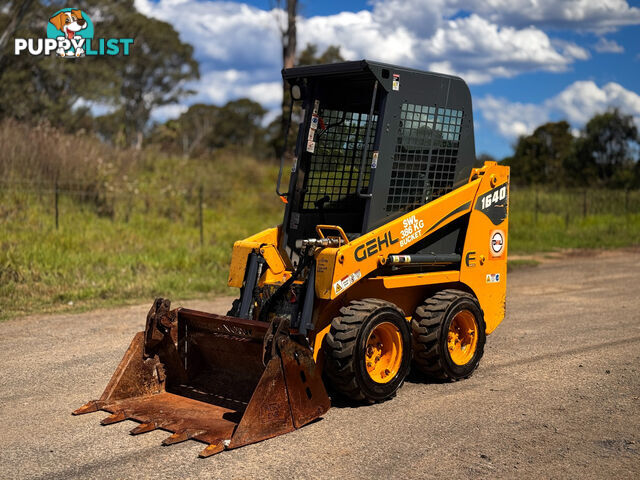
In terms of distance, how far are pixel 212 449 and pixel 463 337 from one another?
9.82ft

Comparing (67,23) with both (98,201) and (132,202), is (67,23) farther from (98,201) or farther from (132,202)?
(98,201)

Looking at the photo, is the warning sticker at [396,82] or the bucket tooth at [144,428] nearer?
the bucket tooth at [144,428]

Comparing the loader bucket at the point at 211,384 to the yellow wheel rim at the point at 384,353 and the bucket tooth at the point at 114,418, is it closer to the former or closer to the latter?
the bucket tooth at the point at 114,418

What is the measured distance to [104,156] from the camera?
19.2 m

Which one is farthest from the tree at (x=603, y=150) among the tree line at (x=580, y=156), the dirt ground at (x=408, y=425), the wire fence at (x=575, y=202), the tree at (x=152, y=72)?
the dirt ground at (x=408, y=425)

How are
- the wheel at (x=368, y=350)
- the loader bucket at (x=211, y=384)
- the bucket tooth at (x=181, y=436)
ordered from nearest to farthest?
the bucket tooth at (x=181, y=436)
the loader bucket at (x=211, y=384)
the wheel at (x=368, y=350)

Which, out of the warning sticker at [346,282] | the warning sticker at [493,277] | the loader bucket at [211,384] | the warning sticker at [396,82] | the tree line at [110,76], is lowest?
the loader bucket at [211,384]

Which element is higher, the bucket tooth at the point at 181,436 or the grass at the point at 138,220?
the grass at the point at 138,220

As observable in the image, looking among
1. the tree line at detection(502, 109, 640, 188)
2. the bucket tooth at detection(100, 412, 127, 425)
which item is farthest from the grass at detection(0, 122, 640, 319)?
the tree line at detection(502, 109, 640, 188)

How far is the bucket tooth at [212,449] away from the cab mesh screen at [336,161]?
2.91m

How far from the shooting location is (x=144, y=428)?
5406 mm

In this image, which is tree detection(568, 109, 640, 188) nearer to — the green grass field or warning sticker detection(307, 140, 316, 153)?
the green grass field

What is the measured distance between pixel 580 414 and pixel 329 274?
226cm

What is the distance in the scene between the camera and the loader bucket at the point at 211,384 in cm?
526
